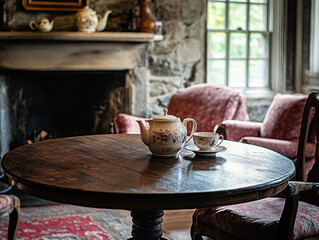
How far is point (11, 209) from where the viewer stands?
8.16 feet

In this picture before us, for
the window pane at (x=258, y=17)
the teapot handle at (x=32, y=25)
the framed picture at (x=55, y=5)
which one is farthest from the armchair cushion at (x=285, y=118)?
the teapot handle at (x=32, y=25)

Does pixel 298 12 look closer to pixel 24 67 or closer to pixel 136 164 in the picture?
pixel 24 67

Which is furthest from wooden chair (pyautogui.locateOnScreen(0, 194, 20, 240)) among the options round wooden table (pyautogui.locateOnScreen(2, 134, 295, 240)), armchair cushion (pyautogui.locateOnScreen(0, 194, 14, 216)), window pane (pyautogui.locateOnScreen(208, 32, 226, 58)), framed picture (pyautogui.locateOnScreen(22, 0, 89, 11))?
window pane (pyautogui.locateOnScreen(208, 32, 226, 58))

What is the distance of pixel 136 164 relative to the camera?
1922 millimetres

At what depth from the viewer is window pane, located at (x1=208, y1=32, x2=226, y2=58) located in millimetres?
5055

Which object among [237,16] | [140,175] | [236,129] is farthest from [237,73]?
[140,175]

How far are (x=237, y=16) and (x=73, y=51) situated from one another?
1.86 metres

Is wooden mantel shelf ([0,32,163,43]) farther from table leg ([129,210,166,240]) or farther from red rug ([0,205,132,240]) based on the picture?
table leg ([129,210,166,240])

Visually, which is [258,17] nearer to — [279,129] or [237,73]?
[237,73]

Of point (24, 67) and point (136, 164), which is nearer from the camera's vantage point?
point (136, 164)

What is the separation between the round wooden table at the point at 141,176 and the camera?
152cm

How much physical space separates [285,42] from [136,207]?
4.06m

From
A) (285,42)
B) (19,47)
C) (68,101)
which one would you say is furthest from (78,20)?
(285,42)

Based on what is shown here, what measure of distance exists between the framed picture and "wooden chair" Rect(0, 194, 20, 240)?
2.20 m
